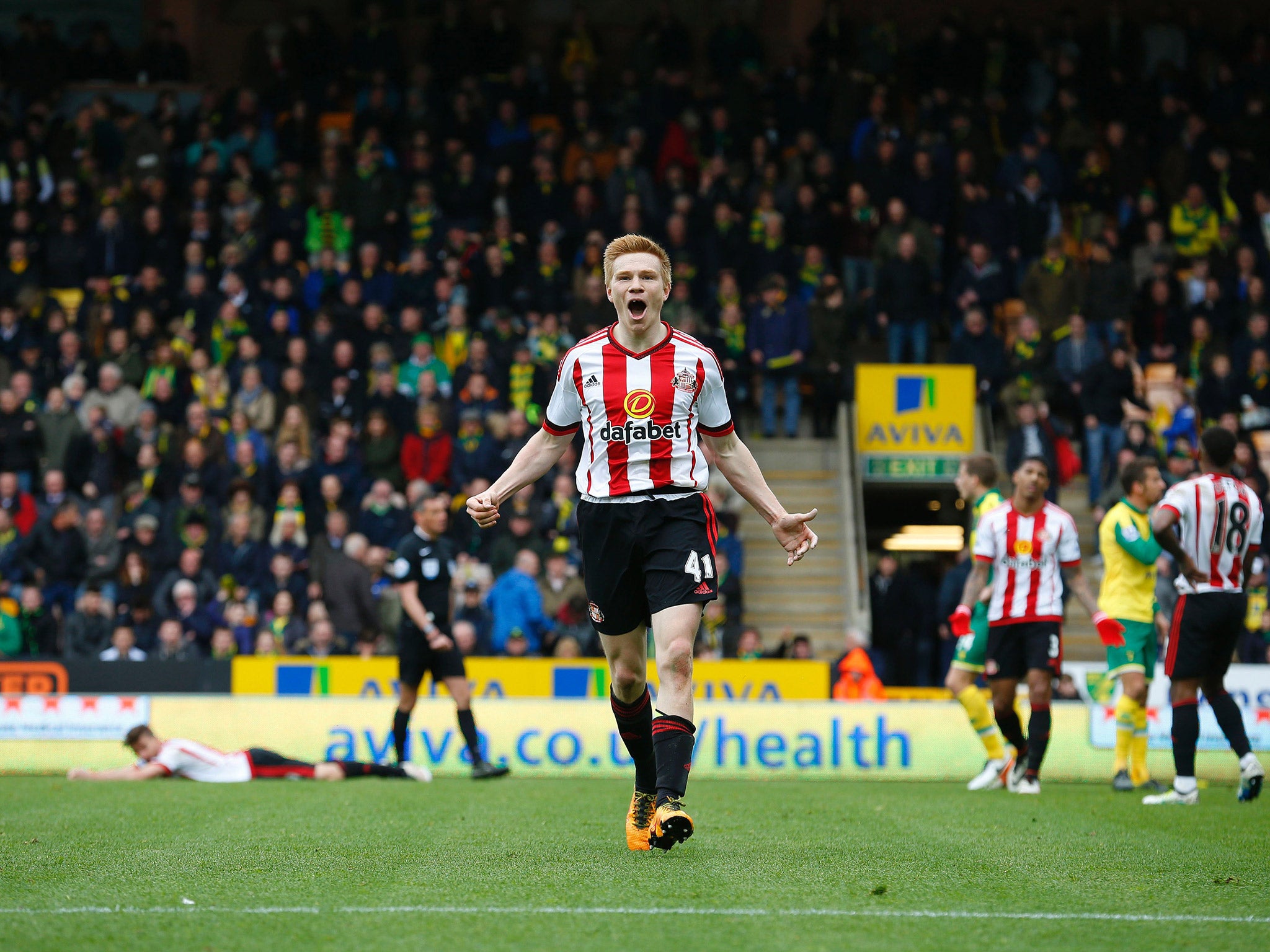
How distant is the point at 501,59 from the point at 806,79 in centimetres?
450

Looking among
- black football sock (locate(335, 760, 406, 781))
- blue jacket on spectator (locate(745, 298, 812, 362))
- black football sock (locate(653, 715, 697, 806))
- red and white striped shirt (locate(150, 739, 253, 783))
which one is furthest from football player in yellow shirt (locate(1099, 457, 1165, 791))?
blue jacket on spectator (locate(745, 298, 812, 362))

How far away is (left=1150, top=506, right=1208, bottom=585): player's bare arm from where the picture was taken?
904 centimetres

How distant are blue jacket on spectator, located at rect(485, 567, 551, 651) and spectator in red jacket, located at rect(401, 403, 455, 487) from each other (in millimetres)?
1987

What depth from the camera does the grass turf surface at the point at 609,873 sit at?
14.0 feet

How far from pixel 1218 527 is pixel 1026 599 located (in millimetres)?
1621

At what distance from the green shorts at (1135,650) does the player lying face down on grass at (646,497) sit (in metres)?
5.68

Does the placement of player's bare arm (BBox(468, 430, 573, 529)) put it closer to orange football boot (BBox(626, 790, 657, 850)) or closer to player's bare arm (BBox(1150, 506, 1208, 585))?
orange football boot (BBox(626, 790, 657, 850))

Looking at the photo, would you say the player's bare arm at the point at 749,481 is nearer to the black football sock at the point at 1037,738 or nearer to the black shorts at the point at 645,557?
the black shorts at the point at 645,557

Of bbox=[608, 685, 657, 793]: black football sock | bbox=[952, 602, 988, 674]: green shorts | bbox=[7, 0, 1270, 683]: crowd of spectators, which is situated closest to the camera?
bbox=[608, 685, 657, 793]: black football sock

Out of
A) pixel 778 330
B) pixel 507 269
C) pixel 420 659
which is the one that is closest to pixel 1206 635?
pixel 420 659

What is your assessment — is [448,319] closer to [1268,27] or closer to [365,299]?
[365,299]

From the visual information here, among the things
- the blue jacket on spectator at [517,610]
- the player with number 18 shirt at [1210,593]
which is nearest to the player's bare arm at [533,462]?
the player with number 18 shirt at [1210,593]

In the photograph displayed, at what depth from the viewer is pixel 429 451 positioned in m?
17.5

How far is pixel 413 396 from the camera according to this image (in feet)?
59.4
